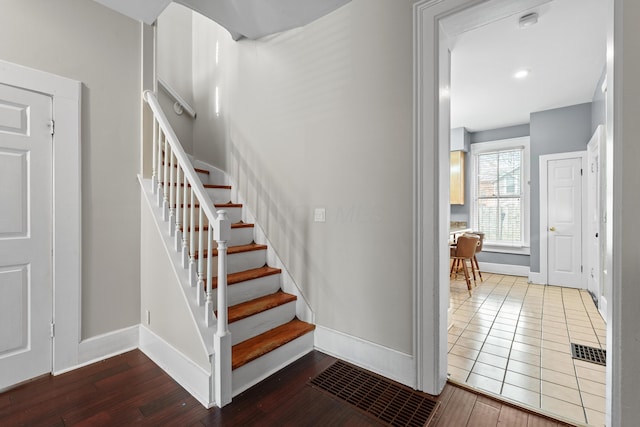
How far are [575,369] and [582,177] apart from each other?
3.57 meters

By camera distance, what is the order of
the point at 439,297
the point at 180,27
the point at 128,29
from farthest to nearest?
the point at 180,27 < the point at 128,29 < the point at 439,297

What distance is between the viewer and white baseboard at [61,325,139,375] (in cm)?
218

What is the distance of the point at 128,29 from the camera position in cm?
246

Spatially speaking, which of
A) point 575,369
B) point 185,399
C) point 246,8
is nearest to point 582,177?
point 575,369

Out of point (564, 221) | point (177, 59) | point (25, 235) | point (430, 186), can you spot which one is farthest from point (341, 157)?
point (564, 221)

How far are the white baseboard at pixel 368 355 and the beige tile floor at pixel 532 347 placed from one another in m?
0.41

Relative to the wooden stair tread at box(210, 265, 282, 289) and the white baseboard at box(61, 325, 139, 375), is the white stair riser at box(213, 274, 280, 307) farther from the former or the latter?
the white baseboard at box(61, 325, 139, 375)

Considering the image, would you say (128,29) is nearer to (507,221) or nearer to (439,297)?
(439,297)

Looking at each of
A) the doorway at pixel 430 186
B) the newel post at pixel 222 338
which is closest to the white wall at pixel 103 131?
the newel post at pixel 222 338

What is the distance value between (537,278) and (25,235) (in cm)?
650

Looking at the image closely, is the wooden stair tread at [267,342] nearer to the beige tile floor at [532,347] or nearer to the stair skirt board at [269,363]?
the stair skirt board at [269,363]

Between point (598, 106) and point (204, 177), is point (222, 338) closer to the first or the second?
point (204, 177)

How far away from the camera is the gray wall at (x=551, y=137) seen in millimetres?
4414

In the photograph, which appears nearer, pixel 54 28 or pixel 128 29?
pixel 54 28
